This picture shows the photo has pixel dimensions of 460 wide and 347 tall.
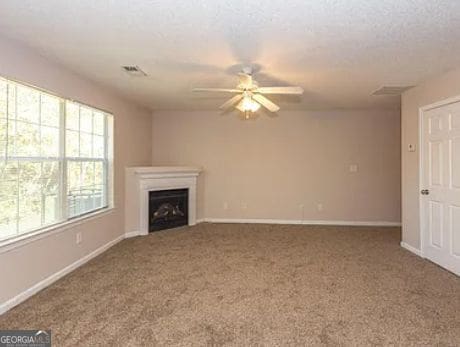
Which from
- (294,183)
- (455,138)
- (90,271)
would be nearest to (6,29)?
(90,271)

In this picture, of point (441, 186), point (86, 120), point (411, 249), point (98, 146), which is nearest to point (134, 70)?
point (86, 120)

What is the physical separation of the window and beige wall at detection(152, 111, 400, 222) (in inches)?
90.2

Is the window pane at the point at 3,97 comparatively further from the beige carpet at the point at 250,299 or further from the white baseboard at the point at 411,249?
the white baseboard at the point at 411,249

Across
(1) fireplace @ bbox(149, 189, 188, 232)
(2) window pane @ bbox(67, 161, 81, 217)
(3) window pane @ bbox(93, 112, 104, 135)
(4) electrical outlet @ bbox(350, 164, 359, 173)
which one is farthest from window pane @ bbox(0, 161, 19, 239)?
(4) electrical outlet @ bbox(350, 164, 359, 173)

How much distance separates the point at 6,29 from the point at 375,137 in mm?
6041

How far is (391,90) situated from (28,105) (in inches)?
178

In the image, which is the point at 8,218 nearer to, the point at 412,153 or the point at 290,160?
the point at 412,153

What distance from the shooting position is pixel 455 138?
359 centimetres

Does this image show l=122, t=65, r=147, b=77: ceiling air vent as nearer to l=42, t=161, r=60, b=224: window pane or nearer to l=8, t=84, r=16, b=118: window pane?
l=8, t=84, r=16, b=118: window pane

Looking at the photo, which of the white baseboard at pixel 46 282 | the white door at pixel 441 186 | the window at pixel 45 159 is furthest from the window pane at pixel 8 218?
the white door at pixel 441 186

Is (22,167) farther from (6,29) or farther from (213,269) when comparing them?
(213,269)

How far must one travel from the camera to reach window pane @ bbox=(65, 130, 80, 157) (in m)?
3.72

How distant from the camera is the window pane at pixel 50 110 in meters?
3.28

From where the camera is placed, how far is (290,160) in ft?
21.2
